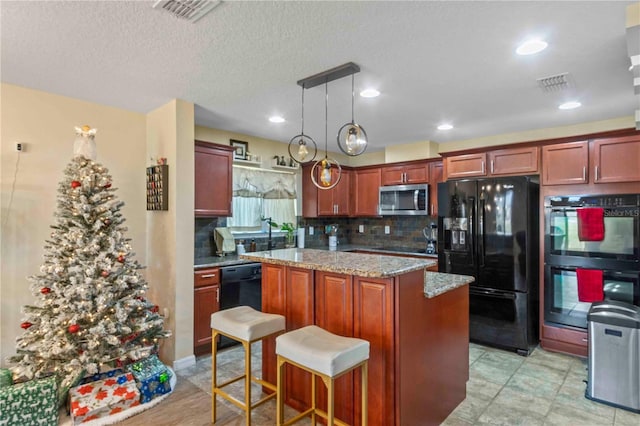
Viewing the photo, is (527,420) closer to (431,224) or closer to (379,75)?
(379,75)

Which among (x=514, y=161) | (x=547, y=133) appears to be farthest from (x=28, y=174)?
(x=547, y=133)

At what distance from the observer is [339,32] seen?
82.8 inches

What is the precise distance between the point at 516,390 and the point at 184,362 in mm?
2956

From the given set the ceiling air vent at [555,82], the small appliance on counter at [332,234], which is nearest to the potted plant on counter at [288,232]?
the small appliance on counter at [332,234]

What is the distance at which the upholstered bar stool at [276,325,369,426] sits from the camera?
68.4 inches

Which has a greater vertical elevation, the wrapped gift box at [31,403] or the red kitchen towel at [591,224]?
the red kitchen towel at [591,224]

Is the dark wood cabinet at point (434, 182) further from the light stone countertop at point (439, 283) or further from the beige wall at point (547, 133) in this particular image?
the light stone countertop at point (439, 283)

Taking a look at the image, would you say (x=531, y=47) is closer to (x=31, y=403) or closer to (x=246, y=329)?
(x=246, y=329)

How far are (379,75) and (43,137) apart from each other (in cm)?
304

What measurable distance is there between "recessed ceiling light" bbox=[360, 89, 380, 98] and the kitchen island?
58.5 inches

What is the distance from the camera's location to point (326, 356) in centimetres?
174

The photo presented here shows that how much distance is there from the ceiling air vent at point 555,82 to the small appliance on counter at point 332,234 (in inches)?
142

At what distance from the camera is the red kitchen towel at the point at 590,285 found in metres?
3.30

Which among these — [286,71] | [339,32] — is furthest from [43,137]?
[339,32]
